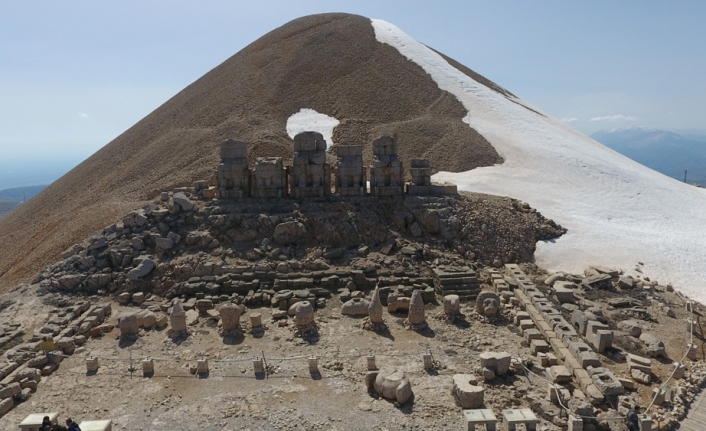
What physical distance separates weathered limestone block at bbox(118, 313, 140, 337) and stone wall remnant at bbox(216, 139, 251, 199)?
21.7 feet

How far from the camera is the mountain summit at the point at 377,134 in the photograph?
2156 cm

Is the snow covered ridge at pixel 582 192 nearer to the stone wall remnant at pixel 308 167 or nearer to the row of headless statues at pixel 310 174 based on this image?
the row of headless statues at pixel 310 174

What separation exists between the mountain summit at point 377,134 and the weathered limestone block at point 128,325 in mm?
8212

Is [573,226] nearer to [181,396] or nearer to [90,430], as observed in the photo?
[181,396]

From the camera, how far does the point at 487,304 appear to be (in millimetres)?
14906

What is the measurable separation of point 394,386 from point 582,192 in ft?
65.8

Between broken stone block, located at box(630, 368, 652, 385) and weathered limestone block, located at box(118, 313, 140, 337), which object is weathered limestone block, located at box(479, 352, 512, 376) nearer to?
broken stone block, located at box(630, 368, 652, 385)

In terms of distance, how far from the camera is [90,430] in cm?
937

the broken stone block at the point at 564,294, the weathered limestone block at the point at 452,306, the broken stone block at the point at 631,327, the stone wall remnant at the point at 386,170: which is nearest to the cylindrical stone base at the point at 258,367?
the weathered limestone block at the point at 452,306

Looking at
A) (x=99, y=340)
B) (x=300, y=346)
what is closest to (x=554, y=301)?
(x=300, y=346)

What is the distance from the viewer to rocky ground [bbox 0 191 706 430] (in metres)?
10.7

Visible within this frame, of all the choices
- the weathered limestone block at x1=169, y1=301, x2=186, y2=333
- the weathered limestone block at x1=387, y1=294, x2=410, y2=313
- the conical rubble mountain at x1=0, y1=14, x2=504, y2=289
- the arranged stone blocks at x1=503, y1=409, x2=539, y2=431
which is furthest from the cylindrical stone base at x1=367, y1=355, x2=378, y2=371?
the conical rubble mountain at x1=0, y1=14, x2=504, y2=289

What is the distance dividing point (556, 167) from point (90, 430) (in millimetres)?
26733

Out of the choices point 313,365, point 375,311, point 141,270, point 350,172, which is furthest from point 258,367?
point 350,172
